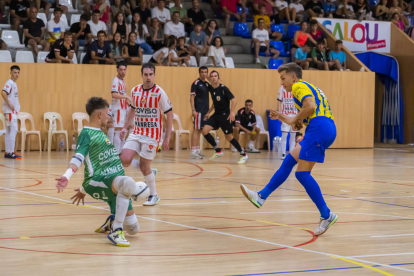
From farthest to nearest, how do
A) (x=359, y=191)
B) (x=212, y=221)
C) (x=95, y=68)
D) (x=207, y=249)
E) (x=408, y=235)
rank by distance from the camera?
(x=95, y=68) → (x=359, y=191) → (x=212, y=221) → (x=408, y=235) → (x=207, y=249)

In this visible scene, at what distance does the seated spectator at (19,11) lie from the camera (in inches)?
656

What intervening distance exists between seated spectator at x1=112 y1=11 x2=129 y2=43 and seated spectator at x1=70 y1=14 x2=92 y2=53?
77cm

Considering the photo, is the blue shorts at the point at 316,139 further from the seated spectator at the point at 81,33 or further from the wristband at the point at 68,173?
the seated spectator at the point at 81,33

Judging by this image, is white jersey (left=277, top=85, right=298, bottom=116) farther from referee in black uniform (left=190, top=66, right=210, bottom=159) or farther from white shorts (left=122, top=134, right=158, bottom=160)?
white shorts (left=122, top=134, right=158, bottom=160)

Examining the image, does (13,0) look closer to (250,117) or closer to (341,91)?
(250,117)

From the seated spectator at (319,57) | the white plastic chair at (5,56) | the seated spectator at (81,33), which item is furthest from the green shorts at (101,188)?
the seated spectator at (319,57)

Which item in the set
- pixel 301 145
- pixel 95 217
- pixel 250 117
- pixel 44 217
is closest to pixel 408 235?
pixel 301 145

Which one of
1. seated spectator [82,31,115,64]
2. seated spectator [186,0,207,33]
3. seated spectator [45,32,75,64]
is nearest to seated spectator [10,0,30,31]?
seated spectator [45,32,75,64]

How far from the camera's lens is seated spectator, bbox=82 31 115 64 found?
641 inches

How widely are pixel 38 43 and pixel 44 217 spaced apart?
11.2 m

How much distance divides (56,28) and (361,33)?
10.5 m

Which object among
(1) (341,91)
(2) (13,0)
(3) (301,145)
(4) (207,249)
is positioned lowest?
(4) (207,249)

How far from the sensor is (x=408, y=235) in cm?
552

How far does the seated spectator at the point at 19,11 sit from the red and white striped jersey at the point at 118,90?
13.0 feet
